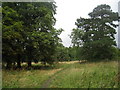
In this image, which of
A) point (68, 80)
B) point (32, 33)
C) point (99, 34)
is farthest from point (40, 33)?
point (99, 34)

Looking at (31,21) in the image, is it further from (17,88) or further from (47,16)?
(17,88)

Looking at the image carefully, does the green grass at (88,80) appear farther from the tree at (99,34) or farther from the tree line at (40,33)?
the tree at (99,34)

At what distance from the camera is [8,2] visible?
18766 millimetres

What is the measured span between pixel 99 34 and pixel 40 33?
1467 centimetres

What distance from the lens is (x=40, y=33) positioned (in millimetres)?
18125

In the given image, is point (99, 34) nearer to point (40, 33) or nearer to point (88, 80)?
point (40, 33)

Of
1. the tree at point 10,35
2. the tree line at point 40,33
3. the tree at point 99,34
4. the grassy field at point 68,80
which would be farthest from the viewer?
the tree at point 99,34

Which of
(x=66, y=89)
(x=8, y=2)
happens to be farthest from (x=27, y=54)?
(x=66, y=89)

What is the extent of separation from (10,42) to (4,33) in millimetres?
1854

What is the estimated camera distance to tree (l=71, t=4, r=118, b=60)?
90.0 ft

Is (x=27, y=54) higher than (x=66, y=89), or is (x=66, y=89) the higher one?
(x=27, y=54)

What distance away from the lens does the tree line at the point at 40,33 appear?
15485 millimetres

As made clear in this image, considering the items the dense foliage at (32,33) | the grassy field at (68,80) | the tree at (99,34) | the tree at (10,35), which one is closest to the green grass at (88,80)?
the grassy field at (68,80)

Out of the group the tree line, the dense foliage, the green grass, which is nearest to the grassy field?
the green grass
